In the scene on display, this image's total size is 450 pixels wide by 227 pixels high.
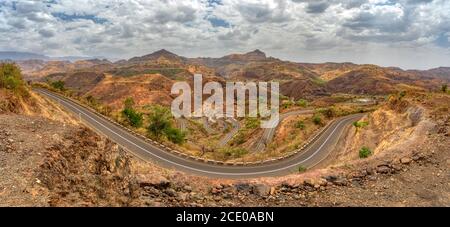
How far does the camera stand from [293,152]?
51.6 m

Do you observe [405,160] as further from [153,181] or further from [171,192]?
[153,181]

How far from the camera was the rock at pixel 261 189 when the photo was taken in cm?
1535

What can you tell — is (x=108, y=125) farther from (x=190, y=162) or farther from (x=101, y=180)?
(x=101, y=180)

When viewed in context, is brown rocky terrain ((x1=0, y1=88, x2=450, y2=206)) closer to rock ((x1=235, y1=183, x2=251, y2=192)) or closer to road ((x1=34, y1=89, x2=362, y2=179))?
rock ((x1=235, y1=183, x2=251, y2=192))

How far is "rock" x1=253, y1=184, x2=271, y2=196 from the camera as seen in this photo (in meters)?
15.3

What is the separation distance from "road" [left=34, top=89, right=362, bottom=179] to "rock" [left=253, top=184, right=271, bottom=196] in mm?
20191

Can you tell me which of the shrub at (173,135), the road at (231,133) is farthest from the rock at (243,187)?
the road at (231,133)

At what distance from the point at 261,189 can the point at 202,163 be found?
84.5 ft

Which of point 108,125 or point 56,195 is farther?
point 108,125

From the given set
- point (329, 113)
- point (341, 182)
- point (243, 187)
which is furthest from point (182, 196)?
point (329, 113)

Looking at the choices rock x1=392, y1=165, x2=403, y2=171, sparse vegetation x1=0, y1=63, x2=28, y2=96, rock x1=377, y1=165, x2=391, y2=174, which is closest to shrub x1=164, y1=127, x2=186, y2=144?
sparse vegetation x1=0, y1=63, x2=28, y2=96

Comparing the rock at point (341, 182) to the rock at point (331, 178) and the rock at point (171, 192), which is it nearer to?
the rock at point (331, 178)
